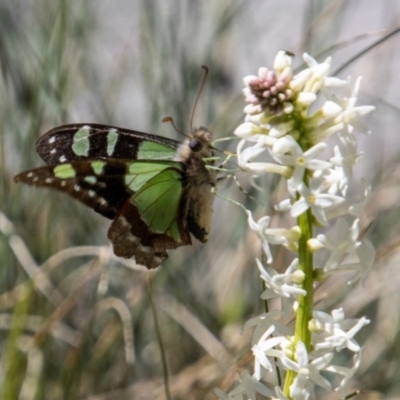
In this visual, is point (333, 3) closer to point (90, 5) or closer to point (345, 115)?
point (90, 5)

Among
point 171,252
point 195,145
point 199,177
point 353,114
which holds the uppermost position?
point 353,114

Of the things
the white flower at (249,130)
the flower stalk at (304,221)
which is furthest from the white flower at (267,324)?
the white flower at (249,130)

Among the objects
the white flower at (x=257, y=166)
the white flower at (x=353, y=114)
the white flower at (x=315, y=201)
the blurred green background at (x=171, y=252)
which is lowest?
the blurred green background at (x=171, y=252)

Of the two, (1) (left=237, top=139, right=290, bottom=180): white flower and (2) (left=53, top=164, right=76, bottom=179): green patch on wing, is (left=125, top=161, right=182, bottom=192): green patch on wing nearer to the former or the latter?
(2) (left=53, top=164, right=76, bottom=179): green patch on wing

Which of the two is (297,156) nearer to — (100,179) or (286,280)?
(286,280)

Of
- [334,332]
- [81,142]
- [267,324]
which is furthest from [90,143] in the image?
[334,332]

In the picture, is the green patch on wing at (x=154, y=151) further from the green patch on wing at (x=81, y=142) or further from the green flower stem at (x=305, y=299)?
the green flower stem at (x=305, y=299)

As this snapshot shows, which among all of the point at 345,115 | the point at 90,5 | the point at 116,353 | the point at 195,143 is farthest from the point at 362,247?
the point at 90,5
